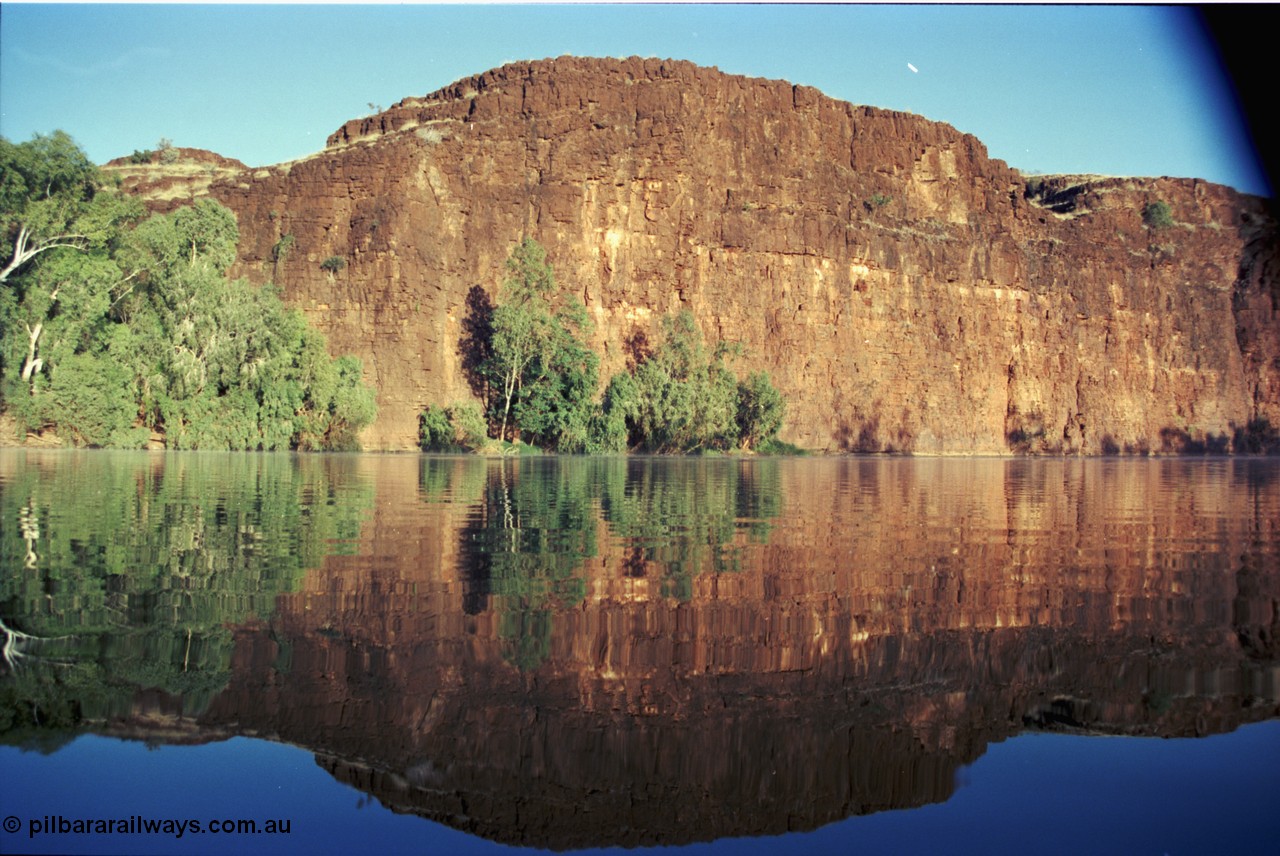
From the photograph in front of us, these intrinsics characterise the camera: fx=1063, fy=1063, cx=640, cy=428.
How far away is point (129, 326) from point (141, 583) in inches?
1587

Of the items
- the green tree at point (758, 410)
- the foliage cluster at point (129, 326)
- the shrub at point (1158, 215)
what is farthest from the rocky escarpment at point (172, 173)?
the shrub at point (1158, 215)

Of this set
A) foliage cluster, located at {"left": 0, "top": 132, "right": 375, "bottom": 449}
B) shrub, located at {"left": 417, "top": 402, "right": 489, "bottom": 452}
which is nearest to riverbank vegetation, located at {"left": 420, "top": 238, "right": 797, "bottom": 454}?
shrub, located at {"left": 417, "top": 402, "right": 489, "bottom": 452}

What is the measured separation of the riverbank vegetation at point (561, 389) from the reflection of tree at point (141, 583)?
→ 4022 centimetres

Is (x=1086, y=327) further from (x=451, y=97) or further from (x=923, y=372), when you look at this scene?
(x=451, y=97)

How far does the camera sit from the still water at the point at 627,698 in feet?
A: 13.4

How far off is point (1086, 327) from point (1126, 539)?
262 feet

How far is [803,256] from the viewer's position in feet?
235

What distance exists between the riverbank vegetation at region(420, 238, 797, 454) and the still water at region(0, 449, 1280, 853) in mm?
46492

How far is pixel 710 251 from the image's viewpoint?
226 feet

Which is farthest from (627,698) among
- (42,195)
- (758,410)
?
(758,410)

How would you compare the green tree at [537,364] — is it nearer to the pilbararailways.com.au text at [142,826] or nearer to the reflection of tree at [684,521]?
the reflection of tree at [684,521]

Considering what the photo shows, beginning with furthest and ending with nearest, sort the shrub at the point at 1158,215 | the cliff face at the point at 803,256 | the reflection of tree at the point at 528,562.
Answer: the shrub at the point at 1158,215, the cliff face at the point at 803,256, the reflection of tree at the point at 528,562

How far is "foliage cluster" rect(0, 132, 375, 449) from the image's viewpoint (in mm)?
40312

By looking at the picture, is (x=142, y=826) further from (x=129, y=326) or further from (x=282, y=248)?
(x=282, y=248)
